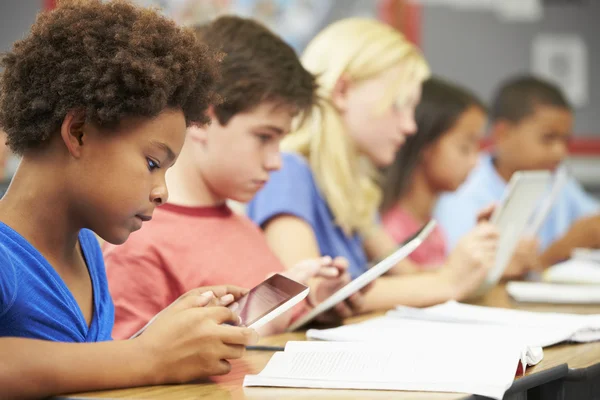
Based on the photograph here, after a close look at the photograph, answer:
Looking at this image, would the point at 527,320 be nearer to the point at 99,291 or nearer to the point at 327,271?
the point at 327,271

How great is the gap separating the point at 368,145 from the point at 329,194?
208 millimetres

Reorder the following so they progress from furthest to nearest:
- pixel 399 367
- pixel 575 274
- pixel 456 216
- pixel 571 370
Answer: pixel 456 216 < pixel 575 274 < pixel 571 370 < pixel 399 367

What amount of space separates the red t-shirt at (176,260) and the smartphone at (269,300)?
222 millimetres

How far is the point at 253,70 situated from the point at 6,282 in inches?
26.4

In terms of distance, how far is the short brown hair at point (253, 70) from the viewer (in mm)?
1333

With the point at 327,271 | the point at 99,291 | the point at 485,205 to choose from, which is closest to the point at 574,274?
the point at 485,205

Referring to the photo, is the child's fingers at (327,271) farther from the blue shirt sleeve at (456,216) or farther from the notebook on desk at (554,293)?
the blue shirt sleeve at (456,216)

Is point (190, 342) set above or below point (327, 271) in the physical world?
below

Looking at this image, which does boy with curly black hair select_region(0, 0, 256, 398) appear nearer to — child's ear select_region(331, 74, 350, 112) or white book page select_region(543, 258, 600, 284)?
child's ear select_region(331, 74, 350, 112)

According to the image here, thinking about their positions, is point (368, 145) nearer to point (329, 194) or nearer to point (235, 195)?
point (329, 194)

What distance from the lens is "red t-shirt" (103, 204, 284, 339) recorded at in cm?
116

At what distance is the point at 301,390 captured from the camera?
84 centimetres

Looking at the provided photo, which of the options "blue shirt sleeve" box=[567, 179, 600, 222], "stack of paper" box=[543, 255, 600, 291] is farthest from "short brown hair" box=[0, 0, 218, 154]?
"blue shirt sleeve" box=[567, 179, 600, 222]

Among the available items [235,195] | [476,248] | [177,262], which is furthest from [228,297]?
[476,248]
